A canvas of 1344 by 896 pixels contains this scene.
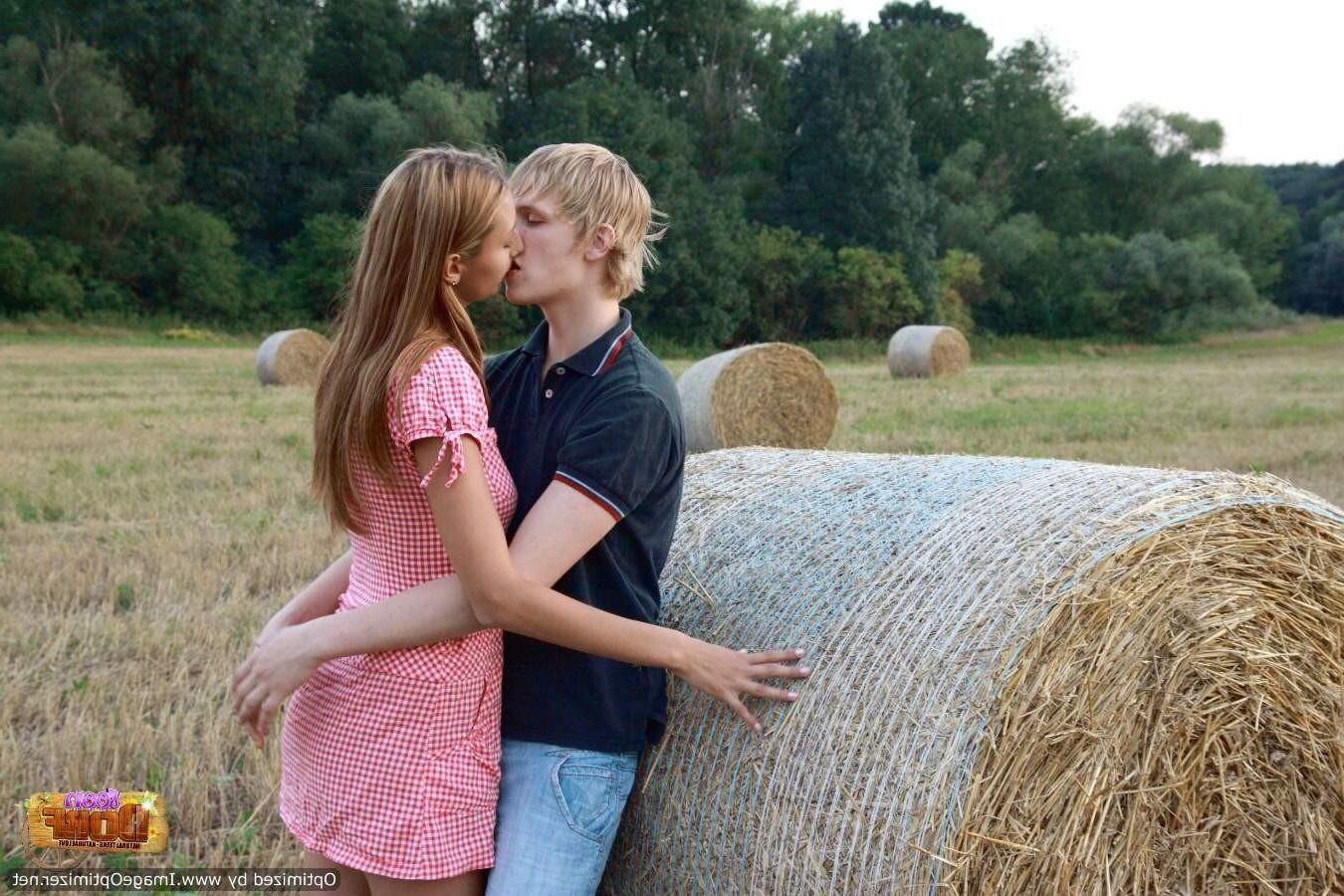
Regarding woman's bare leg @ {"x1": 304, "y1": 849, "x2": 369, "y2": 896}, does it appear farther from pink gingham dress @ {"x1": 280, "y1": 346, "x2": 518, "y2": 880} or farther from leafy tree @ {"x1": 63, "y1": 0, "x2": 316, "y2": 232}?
leafy tree @ {"x1": 63, "y1": 0, "x2": 316, "y2": 232}

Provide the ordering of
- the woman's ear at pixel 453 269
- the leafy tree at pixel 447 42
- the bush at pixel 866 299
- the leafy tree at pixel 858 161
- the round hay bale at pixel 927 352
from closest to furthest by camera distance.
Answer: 1. the woman's ear at pixel 453 269
2. the round hay bale at pixel 927 352
3. the bush at pixel 866 299
4. the leafy tree at pixel 858 161
5. the leafy tree at pixel 447 42

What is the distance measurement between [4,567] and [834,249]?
37439 millimetres

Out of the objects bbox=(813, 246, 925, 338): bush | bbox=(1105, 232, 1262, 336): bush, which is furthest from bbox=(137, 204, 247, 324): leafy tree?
bbox=(1105, 232, 1262, 336): bush

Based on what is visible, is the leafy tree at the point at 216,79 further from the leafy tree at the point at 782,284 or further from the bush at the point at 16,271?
the leafy tree at the point at 782,284

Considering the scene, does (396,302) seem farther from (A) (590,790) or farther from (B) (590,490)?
(A) (590,790)

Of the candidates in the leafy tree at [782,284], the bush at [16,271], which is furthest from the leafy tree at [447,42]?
the bush at [16,271]

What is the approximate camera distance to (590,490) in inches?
82.1

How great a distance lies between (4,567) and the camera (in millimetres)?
5719

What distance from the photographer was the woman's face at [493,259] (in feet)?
7.11

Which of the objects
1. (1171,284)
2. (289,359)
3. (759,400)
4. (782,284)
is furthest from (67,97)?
(1171,284)

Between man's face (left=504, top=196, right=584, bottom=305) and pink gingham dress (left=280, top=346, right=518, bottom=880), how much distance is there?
0.87 ft

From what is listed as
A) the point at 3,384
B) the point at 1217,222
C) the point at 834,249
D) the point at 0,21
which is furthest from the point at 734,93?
the point at 3,384

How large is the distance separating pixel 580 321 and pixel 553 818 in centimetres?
96
